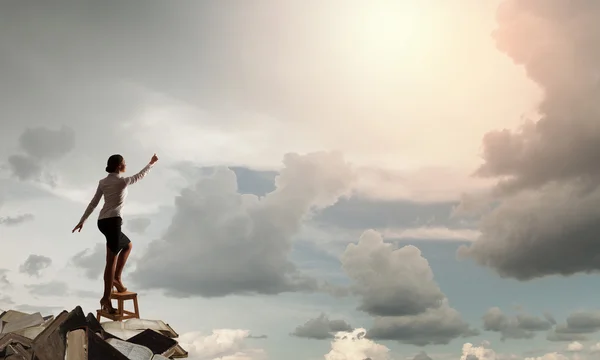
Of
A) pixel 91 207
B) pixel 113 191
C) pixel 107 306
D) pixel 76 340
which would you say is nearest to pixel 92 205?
pixel 91 207

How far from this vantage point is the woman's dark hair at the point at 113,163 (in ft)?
47.1

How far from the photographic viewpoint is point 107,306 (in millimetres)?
14961

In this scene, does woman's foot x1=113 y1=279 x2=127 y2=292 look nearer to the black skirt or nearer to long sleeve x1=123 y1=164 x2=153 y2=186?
the black skirt

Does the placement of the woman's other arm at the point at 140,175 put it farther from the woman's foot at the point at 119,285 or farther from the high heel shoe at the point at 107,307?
the high heel shoe at the point at 107,307

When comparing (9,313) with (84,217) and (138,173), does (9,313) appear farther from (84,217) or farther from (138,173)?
(138,173)

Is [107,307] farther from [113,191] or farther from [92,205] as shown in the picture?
[113,191]

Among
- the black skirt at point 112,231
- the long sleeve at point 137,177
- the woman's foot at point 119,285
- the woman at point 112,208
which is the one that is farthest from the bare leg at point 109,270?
the long sleeve at point 137,177

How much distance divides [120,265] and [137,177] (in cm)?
242

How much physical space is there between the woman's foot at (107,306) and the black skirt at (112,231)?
4.56 ft

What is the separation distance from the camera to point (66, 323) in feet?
37.8

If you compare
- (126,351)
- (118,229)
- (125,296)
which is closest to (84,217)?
(118,229)

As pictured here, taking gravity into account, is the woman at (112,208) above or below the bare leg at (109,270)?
above

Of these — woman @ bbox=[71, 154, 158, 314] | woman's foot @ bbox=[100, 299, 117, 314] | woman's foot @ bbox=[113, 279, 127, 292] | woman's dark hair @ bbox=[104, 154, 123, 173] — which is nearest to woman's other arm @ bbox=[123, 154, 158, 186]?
woman @ bbox=[71, 154, 158, 314]

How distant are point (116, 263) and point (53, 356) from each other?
4532 mm
